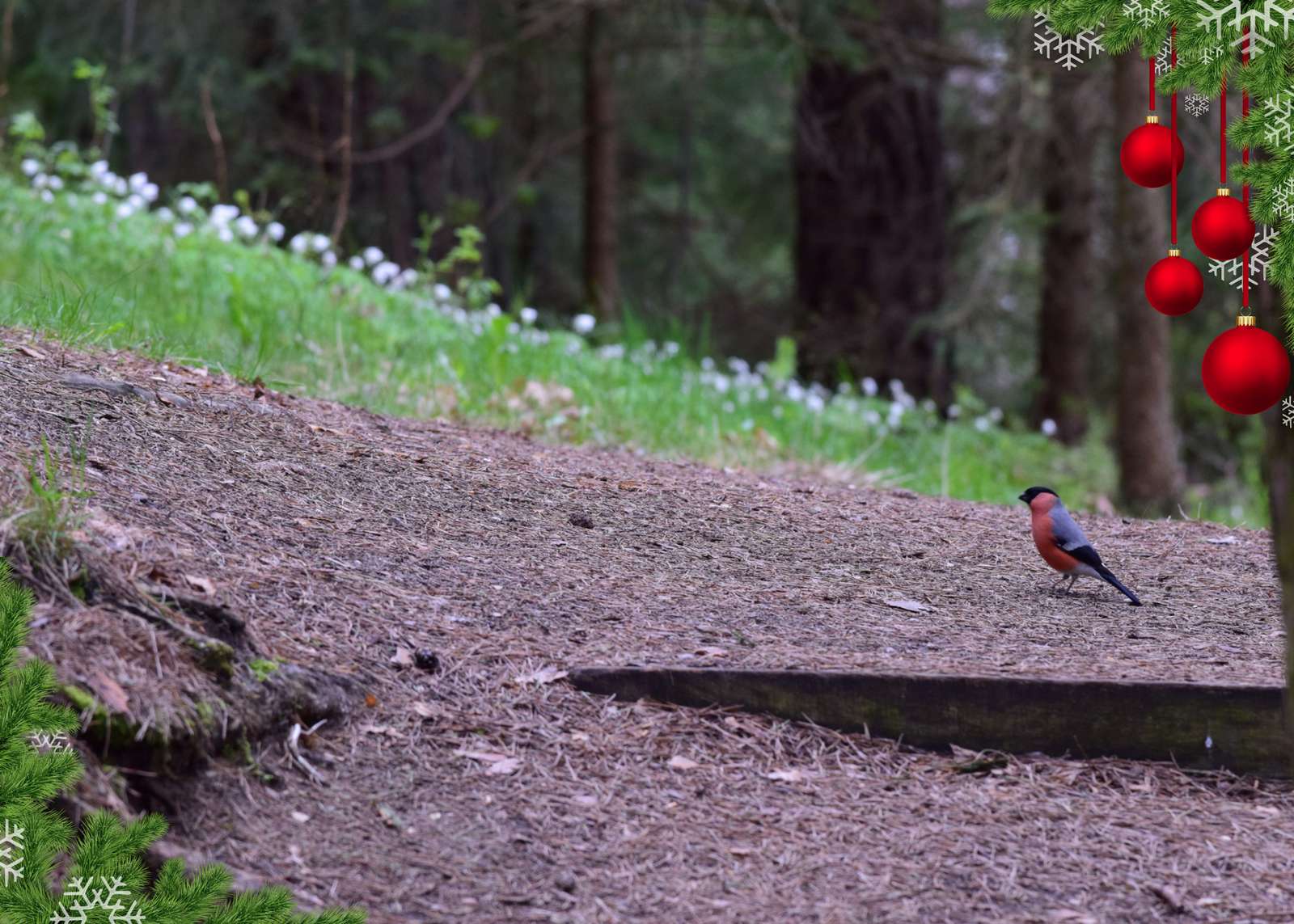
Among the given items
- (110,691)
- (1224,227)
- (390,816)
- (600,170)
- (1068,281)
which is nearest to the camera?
(110,691)

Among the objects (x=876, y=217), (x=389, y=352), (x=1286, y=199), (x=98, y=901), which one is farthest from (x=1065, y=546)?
(x=876, y=217)

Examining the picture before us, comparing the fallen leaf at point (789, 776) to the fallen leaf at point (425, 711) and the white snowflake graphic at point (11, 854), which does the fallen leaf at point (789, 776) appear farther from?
the white snowflake graphic at point (11, 854)

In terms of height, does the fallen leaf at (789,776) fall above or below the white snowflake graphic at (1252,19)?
below

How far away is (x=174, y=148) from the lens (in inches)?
534

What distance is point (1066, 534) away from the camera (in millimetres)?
3520

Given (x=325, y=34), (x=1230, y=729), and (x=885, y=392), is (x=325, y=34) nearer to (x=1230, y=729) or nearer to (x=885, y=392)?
(x=885, y=392)

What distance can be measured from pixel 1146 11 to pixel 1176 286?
2.53 ft

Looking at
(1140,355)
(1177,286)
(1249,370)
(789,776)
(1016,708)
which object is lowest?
(789,776)

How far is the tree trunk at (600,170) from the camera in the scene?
37.7 feet

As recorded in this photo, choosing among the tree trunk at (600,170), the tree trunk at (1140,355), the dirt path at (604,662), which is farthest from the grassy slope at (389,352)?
the tree trunk at (600,170)

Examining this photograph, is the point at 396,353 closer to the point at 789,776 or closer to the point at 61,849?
the point at 789,776

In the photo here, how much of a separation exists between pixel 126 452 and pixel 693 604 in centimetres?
158

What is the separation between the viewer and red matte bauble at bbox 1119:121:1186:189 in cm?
317

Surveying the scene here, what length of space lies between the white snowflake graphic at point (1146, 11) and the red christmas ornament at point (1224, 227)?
0.41 m
